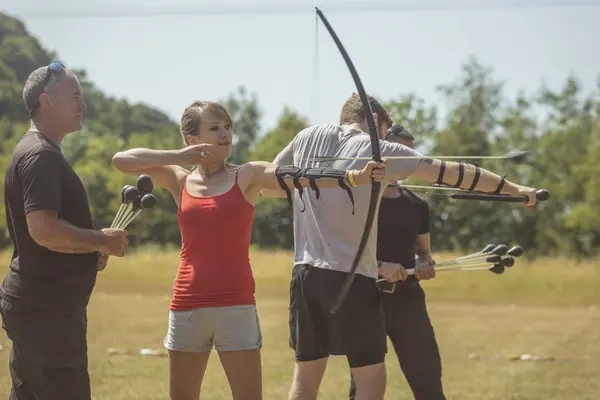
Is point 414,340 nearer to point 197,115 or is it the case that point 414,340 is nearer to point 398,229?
point 398,229

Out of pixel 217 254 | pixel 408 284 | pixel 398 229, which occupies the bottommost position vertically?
pixel 408 284

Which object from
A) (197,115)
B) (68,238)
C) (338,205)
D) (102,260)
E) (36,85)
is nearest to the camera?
(68,238)

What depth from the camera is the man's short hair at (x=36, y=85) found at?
4.79 metres

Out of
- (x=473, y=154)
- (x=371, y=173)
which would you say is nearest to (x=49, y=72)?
(x=371, y=173)

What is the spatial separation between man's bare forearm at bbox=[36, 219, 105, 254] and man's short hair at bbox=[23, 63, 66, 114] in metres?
0.63

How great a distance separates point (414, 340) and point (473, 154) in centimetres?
5143

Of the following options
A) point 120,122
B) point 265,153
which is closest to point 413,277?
point 265,153

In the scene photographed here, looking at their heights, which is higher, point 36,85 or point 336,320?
point 36,85

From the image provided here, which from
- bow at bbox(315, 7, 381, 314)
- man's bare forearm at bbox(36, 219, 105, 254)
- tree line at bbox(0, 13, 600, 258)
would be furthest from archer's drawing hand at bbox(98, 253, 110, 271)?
tree line at bbox(0, 13, 600, 258)

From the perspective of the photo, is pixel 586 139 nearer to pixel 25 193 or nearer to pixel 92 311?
pixel 92 311

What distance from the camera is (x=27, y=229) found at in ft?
15.4

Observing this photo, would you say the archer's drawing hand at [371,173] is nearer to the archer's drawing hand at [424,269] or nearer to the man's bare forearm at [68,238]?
the man's bare forearm at [68,238]

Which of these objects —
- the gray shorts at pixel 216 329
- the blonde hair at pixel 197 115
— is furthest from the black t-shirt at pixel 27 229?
the blonde hair at pixel 197 115

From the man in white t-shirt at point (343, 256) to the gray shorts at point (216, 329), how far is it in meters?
0.56
